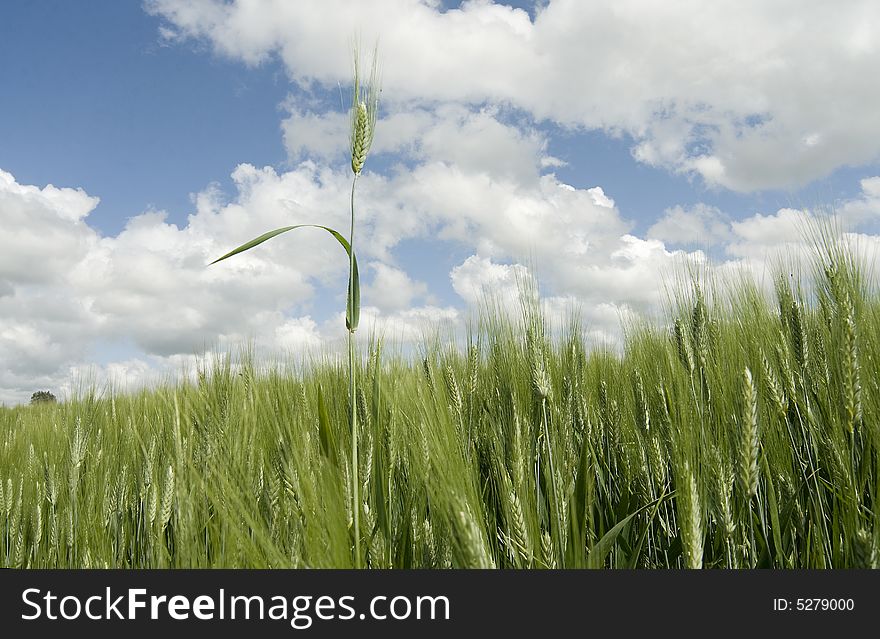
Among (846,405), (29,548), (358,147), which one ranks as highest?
(358,147)

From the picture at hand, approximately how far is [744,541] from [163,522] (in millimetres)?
1706

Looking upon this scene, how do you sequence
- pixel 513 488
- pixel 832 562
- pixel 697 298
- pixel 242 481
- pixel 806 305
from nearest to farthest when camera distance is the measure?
pixel 513 488
pixel 242 481
pixel 832 562
pixel 697 298
pixel 806 305

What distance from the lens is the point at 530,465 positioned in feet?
4.98

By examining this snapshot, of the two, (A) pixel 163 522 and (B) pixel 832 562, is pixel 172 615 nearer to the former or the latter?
(A) pixel 163 522

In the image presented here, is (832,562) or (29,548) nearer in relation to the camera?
(832,562)

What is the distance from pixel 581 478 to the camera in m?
1.67

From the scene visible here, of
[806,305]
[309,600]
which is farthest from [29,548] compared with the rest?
[806,305]

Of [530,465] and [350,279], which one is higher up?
[350,279]

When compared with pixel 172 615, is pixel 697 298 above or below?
above

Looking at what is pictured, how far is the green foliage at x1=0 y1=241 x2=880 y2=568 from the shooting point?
51.5 inches

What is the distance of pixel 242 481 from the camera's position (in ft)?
4.76

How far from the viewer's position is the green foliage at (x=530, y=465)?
1308 mm

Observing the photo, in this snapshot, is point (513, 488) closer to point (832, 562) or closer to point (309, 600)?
point (309, 600)

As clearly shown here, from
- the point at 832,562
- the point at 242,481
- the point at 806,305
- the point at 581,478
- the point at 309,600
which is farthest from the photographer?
the point at 806,305
